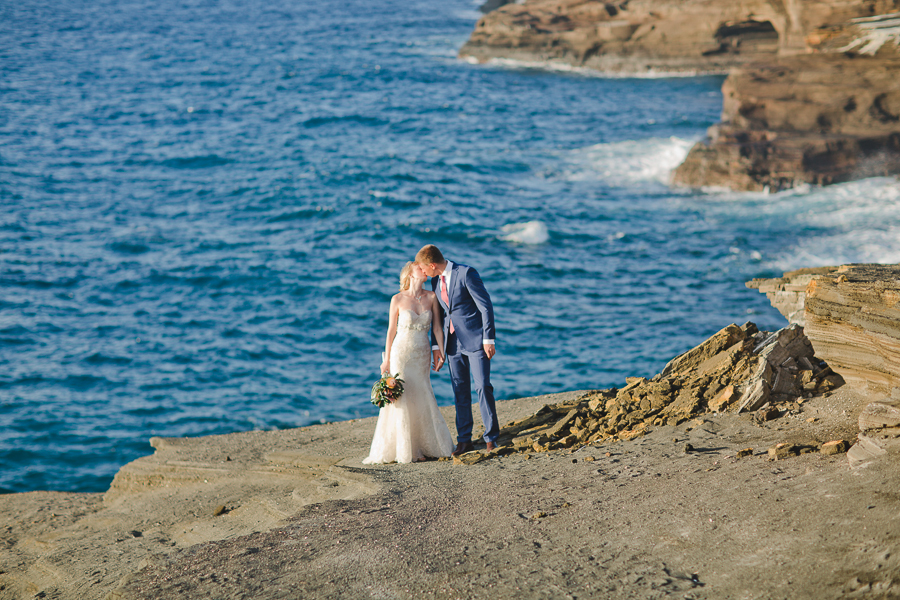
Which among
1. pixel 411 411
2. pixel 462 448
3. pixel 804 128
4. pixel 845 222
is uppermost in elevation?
pixel 804 128

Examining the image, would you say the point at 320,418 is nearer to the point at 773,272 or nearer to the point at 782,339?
the point at 782,339

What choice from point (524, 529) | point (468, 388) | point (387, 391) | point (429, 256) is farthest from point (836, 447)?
point (387, 391)

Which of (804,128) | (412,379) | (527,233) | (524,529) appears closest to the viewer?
(524,529)

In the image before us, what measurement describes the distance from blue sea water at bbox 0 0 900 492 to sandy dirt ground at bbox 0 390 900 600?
278 inches

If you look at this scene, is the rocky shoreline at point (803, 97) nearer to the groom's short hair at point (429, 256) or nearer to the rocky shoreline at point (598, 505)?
the rocky shoreline at point (598, 505)

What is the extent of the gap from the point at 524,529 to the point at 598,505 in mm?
701

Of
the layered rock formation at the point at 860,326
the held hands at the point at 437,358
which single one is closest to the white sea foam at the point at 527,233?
the held hands at the point at 437,358

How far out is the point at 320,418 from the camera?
15.7 m

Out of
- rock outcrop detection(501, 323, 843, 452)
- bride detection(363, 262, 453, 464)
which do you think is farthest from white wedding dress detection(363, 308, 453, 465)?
rock outcrop detection(501, 323, 843, 452)

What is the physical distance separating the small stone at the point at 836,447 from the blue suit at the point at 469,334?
3342 mm

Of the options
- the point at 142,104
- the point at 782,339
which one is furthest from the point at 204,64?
the point at 782,339

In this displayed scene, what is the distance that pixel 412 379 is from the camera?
856 centimetres

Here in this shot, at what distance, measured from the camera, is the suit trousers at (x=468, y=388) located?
823 cm

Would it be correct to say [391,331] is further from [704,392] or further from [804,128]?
[804,128]
